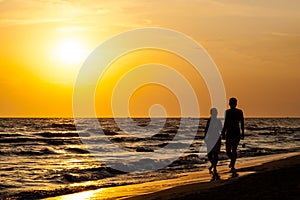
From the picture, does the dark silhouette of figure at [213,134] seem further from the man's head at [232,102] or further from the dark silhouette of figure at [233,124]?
the man's head at [232,102]

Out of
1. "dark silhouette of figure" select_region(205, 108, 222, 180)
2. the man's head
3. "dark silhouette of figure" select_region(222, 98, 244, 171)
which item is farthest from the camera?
"dark silhouette of figure" select_region(205, 108, 222, 180)

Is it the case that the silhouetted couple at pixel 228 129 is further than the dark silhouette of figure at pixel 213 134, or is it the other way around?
the dark silhouette of figure at pixel 213 134

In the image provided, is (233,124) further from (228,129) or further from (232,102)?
(232,102)

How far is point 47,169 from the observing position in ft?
83.9

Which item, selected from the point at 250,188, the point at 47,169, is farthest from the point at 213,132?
the point at 47,169

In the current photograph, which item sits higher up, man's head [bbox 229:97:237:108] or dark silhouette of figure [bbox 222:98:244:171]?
man's head [bbox 229:97:237:108]

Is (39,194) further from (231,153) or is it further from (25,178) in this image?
(231,153)

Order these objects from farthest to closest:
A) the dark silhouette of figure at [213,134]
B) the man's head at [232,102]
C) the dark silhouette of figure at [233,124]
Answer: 1. the dark silhouette of figure at [213,134]
2. the dark silhouette of figure at [233,124]
3. the man's head at [232,102]

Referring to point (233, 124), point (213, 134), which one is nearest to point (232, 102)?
point (233, 124)

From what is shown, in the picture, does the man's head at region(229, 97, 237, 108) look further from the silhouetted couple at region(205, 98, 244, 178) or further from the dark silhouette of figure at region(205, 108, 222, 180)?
the dark silhouette of figure at region(205, 108, 222, 180)

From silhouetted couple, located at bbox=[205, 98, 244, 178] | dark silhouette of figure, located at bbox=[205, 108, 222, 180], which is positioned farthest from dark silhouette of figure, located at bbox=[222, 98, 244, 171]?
dark silhouette of figure, located at bbox=[205, 108, 222, 180]

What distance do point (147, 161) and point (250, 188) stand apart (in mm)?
19264

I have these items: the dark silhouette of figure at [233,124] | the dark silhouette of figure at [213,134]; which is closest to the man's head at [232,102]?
the dark silhouette of figure at [233,124]

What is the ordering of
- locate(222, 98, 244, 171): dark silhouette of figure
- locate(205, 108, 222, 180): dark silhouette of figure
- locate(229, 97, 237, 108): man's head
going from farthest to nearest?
locate(205, 108, 222, 180): dark silhouette of figure
locate(222, 98, 244, 171): dark silhouette of figure
locate(229, 97, 237, 108): man's head
